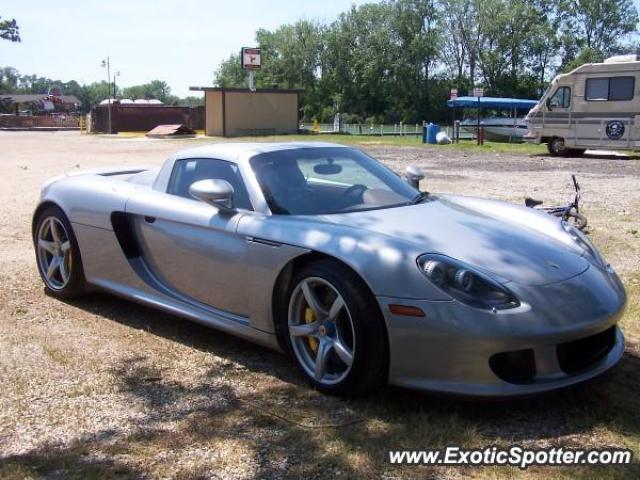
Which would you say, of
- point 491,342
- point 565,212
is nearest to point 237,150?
point 491,342

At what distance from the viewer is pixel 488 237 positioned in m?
3.61

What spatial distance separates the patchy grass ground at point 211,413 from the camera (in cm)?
280

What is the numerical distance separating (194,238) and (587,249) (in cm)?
223

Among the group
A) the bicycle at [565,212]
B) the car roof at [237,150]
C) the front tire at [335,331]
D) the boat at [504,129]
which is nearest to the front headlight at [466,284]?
the front tire at [335,331]

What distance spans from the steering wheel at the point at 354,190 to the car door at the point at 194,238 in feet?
1.96

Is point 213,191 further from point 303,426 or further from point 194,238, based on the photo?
point 303,426

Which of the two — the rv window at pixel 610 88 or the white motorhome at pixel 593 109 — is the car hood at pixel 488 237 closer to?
the white motorhome at pixel 593 109

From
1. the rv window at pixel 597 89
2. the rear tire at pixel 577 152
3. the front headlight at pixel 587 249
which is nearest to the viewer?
the front headlight at pixel 587 249

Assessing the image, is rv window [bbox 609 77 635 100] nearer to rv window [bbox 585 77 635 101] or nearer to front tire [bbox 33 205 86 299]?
rv window [bbox 585 77 635 101]

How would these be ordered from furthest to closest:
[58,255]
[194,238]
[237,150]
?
1. [58,255]
2. [237,150]
3. [194,238]

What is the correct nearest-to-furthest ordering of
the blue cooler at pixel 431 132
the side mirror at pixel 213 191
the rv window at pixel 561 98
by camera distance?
the side mirror at pixel 213 191
the rv window at pixel 561 98
the blue cooler at pixel 431 132

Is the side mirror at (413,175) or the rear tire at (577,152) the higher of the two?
the side mirror at (413,175)

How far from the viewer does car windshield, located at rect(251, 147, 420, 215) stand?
4.02m

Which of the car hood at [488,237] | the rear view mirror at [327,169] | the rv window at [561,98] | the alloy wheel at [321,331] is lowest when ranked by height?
the alloy wheel at [321,331]
